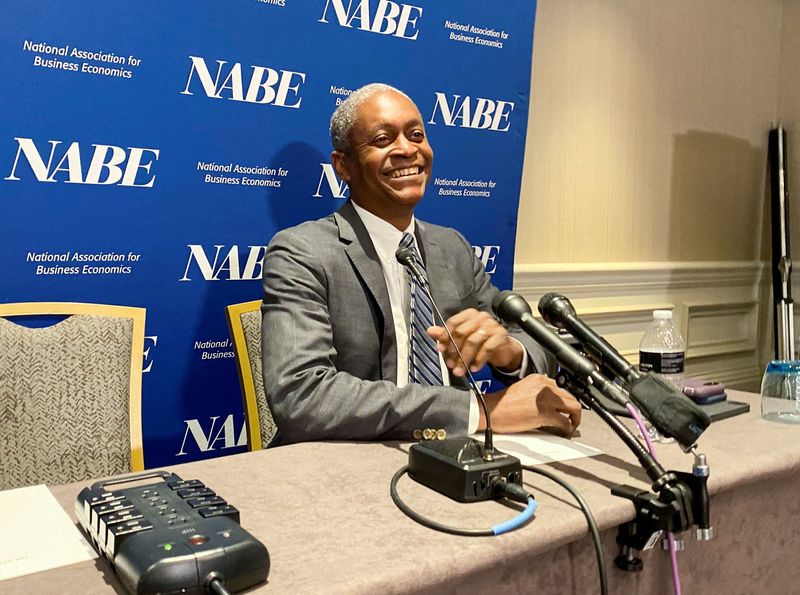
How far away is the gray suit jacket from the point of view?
52.8 inches

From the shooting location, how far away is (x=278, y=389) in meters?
1.41


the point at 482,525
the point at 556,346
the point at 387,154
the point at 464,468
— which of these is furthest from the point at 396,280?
the point at 482,525

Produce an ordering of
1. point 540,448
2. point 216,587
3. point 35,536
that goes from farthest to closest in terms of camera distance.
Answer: point 540,448 < point 35,536 < point 216,587

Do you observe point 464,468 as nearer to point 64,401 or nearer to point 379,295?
point 379,295

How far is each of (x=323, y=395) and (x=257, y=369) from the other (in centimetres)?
64

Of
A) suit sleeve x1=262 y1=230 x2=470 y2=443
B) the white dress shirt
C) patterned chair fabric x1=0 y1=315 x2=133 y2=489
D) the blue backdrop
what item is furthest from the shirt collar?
patterned chair fabric x1=0 y1=315 x2=133 y2=489

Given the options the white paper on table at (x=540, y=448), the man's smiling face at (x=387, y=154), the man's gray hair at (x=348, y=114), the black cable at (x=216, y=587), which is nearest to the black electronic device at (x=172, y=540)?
the black cable at (x=216, y=587)

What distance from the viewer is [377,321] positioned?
174cm

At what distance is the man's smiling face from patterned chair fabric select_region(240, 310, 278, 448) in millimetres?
448

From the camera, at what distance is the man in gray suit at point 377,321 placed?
134cm

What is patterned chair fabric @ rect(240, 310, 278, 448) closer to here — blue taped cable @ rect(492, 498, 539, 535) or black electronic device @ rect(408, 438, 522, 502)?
black electronic device @ rect(408, 438, 522, 502)

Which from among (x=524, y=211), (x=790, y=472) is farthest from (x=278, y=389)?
(x=524, y=211)

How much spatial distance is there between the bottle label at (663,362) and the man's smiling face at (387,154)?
72 cm

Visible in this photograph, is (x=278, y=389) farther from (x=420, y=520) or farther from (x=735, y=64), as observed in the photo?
(x=735, y=64)
